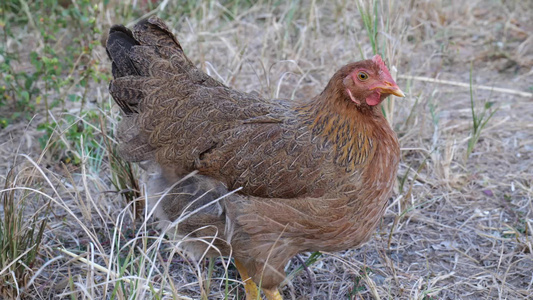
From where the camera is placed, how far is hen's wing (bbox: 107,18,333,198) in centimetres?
291

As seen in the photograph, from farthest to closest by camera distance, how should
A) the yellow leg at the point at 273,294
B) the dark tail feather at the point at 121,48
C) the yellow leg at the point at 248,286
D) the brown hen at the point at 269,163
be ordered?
the dark tail feather at the point at 121,48, the yellow leg at the point at 248,286, the yellow leg at the point at 273,294, the brown hen at the point at 269,163

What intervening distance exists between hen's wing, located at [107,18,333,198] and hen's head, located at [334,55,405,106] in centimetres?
32

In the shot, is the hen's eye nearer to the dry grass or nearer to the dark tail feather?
the dry grass

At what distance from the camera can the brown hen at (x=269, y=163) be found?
9.39ft

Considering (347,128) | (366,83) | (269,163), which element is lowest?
(269,163)

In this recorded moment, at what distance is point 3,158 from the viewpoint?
4.26 m

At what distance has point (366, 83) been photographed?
2.89 m

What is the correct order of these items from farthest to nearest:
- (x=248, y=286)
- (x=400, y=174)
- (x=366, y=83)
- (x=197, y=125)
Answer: (x=400, y=174) < (x=248, y=286) < (x=197, y=125) < (x=366, y=83)

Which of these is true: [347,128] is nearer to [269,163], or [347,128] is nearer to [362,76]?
[362,76]

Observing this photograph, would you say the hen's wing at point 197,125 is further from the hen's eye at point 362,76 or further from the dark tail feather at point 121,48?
the hen's eye at point 362,76

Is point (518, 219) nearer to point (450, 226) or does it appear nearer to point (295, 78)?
point (450, 226)

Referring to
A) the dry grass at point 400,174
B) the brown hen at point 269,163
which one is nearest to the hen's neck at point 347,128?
the brown hen at point 269,163

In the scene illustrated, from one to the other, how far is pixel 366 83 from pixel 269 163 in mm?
647

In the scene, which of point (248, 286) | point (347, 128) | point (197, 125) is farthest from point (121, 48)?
point (248, 286)
